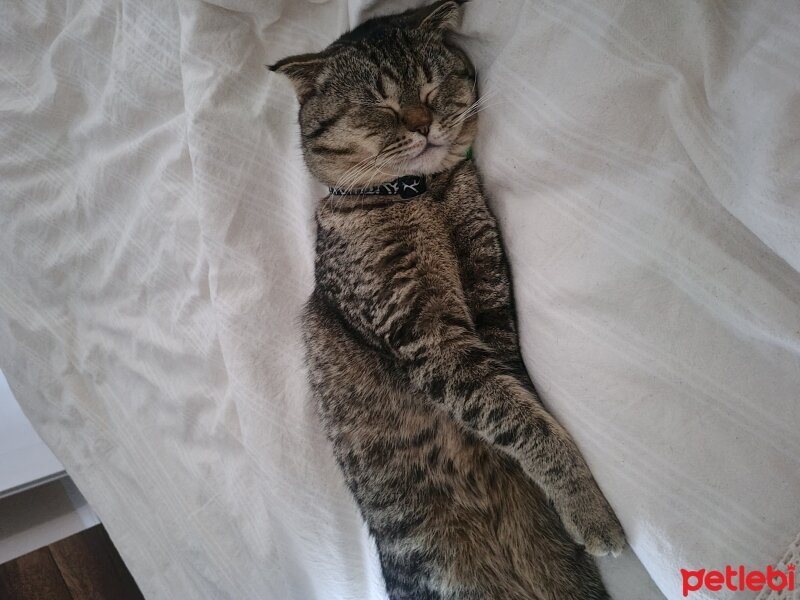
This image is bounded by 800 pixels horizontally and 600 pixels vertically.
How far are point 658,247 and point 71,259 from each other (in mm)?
1284

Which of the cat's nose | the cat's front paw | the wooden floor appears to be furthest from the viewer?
the wooden floor

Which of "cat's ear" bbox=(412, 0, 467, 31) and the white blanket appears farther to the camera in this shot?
"cat's ear" bbox=(412, 0, 467, 31)

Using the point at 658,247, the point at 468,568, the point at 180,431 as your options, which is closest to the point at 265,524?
the point at 180,431

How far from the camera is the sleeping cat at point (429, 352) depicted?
0.85 meters

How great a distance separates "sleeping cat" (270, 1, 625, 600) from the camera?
2.78 feet

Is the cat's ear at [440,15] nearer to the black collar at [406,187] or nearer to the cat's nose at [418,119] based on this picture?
the cat's nose at [418,119]

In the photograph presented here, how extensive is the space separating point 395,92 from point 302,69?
19cm

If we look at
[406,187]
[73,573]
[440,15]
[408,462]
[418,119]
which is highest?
[440,15]

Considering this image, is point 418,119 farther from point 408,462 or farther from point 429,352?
point 408,462

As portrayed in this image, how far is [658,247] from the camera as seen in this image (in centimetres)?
70

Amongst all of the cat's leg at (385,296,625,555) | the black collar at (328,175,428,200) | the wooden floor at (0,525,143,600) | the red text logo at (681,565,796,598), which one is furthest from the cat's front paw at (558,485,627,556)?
the wooden floor at (0,525,143,600)

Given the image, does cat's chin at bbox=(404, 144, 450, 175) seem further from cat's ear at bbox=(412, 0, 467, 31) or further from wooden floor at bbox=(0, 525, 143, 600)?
wooden floor at bbox=(0, 525, 143, 600)

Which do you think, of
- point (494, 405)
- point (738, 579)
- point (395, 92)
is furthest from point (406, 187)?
point (738, 579)

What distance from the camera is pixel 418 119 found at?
0.89 m
